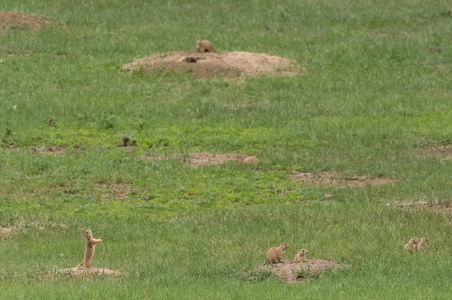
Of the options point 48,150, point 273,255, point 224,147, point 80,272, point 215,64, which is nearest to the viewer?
point 80,272

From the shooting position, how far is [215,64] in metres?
27.4

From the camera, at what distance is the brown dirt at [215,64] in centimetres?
2725

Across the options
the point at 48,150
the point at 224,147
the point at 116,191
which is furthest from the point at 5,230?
the point at 224,147

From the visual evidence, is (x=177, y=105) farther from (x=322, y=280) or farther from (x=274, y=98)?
(x=322, y=280)

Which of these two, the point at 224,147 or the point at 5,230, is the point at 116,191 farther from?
the point at 224,147

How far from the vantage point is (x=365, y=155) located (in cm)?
1958

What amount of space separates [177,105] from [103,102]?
203cm

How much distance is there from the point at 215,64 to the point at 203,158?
836cm

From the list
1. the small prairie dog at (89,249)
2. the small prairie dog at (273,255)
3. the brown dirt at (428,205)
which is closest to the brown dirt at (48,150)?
the brown dirt at (428,205)

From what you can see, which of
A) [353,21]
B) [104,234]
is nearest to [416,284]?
[104,234]

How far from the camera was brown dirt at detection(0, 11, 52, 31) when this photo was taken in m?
31.9

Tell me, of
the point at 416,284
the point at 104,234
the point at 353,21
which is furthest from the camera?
the point at 353,21

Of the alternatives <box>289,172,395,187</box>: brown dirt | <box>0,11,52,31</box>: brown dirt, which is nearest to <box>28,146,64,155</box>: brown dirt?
<box>289,172,395,187</box>: brown dirt

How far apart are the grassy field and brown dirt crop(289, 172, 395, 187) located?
0.25 meters
